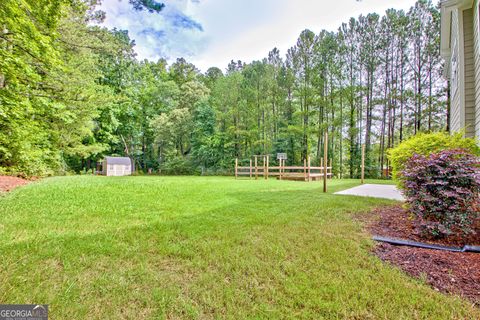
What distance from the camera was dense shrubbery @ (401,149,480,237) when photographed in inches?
116

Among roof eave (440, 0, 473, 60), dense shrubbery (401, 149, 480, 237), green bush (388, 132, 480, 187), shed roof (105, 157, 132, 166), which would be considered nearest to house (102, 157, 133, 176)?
shed roof (105, 157, 132, 166)

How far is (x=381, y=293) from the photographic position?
1.82 metres

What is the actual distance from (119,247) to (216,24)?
152 inches

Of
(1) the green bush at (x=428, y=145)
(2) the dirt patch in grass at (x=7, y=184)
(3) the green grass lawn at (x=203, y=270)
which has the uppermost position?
(1) the green bush at (x=428, y=145)

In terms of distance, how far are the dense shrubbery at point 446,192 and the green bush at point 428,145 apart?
746mm

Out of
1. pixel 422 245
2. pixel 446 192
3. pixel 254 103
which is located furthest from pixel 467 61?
pixel 254 103

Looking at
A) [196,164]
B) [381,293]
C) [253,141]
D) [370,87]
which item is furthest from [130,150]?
[381,293]

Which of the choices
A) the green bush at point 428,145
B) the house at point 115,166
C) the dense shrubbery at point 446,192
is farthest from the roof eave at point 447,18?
the house at point 115,166

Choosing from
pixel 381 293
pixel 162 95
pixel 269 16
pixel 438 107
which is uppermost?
pixel 162 95

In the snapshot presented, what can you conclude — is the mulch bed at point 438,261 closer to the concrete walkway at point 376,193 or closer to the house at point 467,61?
the concrete walkway at point 376,193

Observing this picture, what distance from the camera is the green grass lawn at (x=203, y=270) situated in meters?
1.67

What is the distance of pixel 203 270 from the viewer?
2211mm

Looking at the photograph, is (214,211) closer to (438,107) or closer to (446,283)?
(446,283)

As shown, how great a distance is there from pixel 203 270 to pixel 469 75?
23.3 feet
